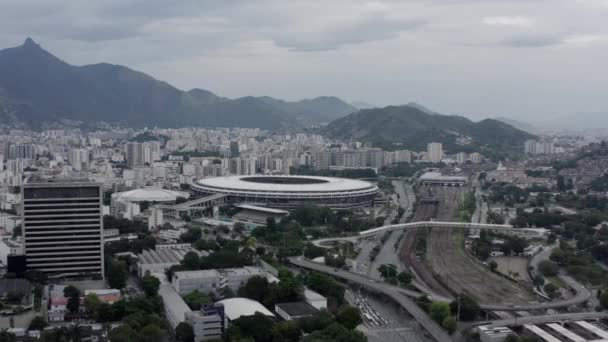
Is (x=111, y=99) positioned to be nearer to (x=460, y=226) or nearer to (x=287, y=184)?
(x=287, y=184)

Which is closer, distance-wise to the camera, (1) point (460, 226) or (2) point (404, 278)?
(2) point (404, 278)

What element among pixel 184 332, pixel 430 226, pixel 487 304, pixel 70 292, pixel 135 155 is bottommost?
pixel 487 304

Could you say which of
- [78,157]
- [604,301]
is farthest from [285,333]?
[78,157]

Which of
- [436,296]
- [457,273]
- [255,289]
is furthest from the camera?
[457,273]

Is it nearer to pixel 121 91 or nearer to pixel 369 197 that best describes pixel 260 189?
pixel 369 197

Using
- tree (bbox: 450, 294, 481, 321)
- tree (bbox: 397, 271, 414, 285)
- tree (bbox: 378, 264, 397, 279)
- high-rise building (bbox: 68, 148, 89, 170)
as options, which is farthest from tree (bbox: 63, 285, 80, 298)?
→ high-rise building (bbox: 68, 148, 89, 170)

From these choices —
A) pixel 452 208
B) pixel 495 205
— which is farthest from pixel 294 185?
pixel 495 205

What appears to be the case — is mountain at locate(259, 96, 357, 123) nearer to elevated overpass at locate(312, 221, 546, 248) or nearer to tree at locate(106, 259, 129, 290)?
elevated overpass at locate(312, 221, 546, 248)

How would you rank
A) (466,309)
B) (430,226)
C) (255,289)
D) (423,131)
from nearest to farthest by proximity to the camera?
1. (466,309)
2. (255,289)
3. (430,226)
4. (423,131)
